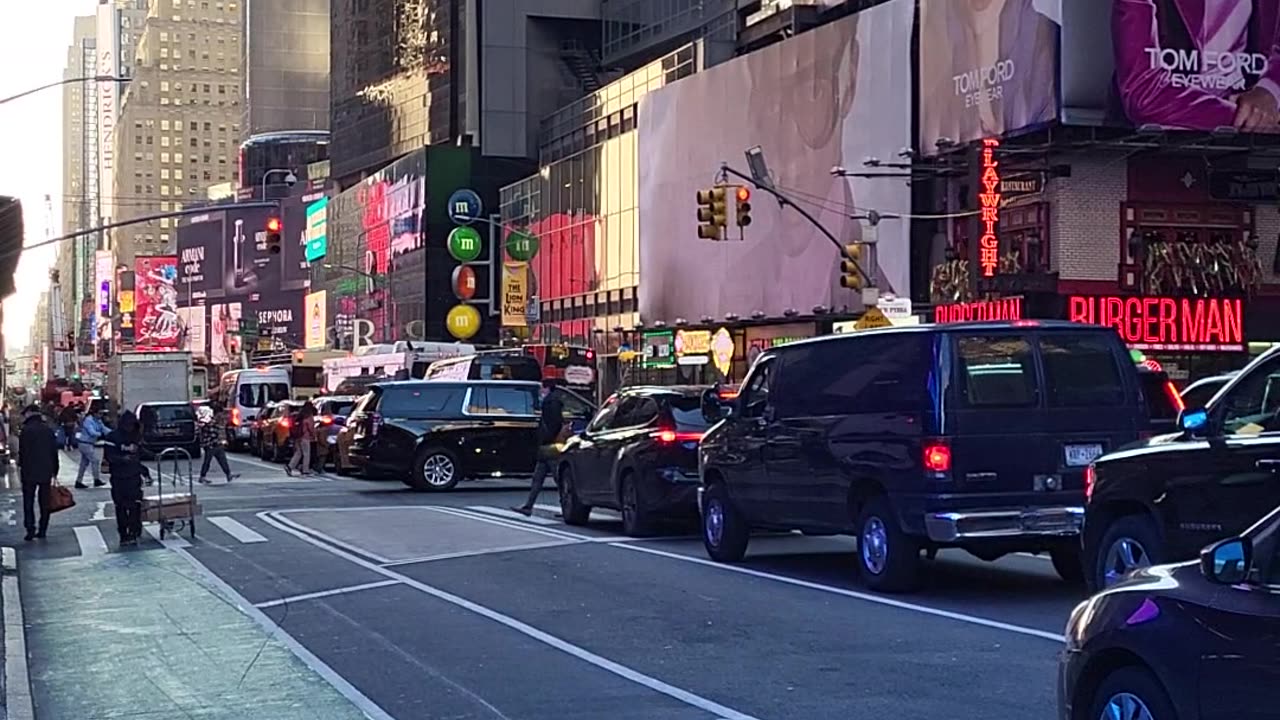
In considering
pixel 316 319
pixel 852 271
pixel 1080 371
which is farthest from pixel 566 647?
pixel 316 319

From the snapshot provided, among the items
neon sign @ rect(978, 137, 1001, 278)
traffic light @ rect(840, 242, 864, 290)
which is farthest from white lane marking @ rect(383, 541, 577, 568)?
neon sign @ rect(978, 137, 1001, 278)

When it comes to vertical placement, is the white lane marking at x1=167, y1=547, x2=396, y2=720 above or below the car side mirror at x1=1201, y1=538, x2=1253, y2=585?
below

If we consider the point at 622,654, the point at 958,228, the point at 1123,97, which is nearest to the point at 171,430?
the point at 958,228

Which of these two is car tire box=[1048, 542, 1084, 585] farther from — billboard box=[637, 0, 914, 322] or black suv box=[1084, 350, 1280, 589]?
billboard box=[637, 0, 914, 322]

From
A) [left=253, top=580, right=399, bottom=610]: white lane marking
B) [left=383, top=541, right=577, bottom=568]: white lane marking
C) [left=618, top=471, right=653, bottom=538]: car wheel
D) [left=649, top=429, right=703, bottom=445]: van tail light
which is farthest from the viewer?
[left=618, top=471, right=653, bottom=538]: car wheel

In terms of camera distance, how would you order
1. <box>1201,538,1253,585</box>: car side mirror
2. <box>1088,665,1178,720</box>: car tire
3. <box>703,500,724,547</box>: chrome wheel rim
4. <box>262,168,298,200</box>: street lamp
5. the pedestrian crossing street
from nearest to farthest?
<box>1201,538,1253,585</box>: car side mirror < <box>1088,665,1178,720</box>: car tire < <box>703,500,724,547</box>: chrome wheel rim < the pedestrian crossing street < <box>262,168,298,200</box>: street lamp

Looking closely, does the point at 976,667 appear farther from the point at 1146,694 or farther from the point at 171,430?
the point at 171,430

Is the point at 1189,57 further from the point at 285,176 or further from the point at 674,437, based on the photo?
the point at 285,176

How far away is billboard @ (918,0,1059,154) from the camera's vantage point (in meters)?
37.2

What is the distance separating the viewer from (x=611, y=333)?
66.6 m

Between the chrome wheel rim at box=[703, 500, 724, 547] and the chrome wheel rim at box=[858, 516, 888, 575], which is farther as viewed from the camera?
the chrome wheel rim at box=[703, 500, 724, 547]

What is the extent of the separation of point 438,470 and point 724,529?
13694 millimetres

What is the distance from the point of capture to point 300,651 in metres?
11.4

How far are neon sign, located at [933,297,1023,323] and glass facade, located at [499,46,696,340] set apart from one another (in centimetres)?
2304
